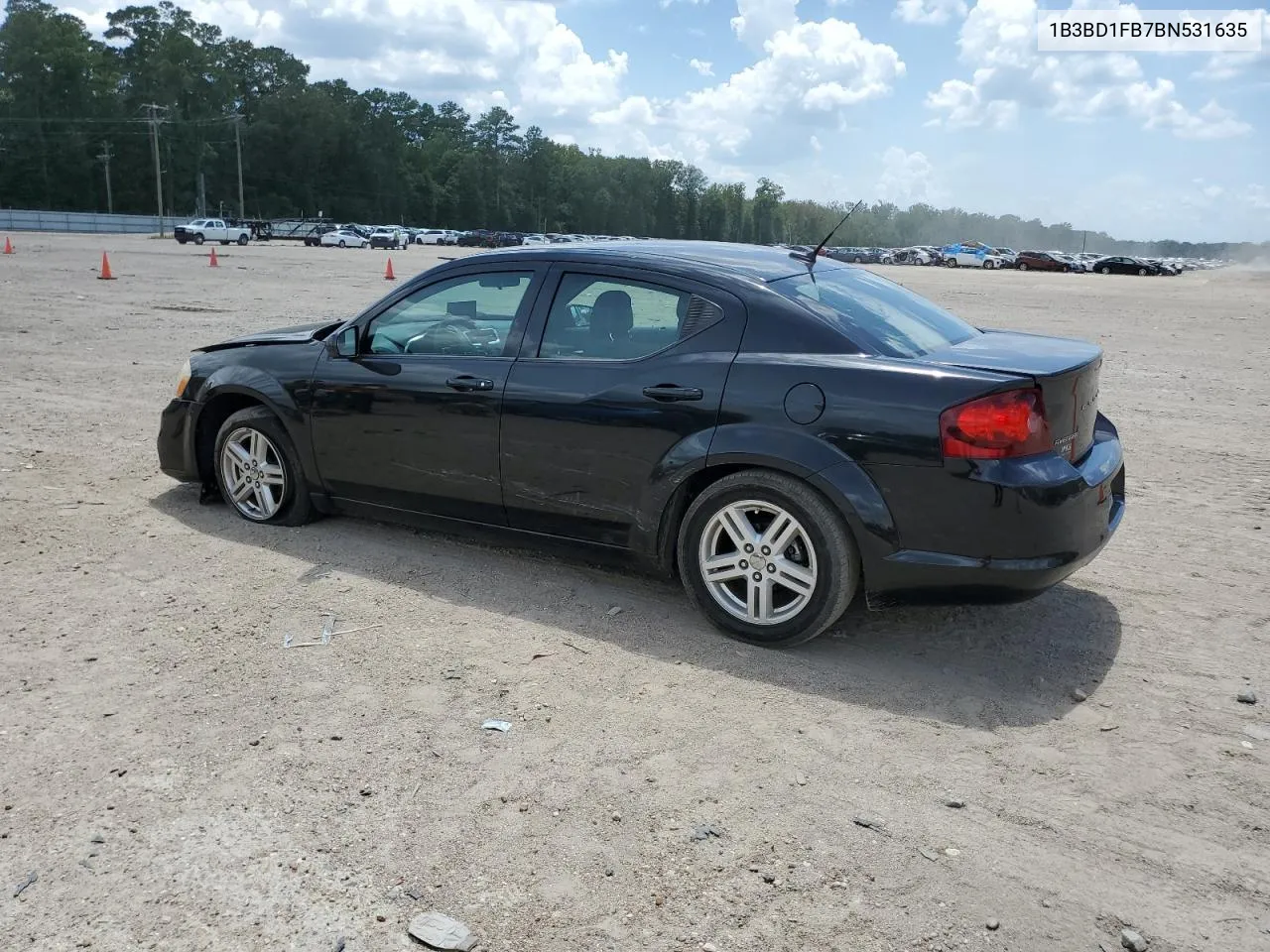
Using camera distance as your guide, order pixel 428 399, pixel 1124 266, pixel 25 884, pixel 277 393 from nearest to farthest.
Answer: pixel 25 884
pixel 428 399
pixel 277 393
pixel 1124 266

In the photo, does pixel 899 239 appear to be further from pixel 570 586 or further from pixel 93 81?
pixel 570 586

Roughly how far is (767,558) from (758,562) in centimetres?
5

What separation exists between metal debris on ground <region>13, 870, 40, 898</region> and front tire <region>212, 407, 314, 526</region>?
313 centimetres

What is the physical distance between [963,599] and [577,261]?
A: 2.35 metres

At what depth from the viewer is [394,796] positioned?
Result: 10.8 ft

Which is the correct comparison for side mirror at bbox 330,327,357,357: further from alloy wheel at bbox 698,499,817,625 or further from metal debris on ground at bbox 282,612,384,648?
A: alloy wheel at bbox 698,499,817,625

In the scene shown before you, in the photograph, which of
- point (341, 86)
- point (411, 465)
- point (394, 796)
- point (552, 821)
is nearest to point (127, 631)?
point (411, 465)

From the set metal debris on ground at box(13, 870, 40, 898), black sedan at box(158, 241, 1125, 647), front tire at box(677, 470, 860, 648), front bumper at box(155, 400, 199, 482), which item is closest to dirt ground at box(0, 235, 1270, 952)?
metal debris on ground at box(13, 870, 40, 898)

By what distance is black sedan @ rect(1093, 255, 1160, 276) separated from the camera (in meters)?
66.7

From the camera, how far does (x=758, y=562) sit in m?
4.43

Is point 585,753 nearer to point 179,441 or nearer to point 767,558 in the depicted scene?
point 767,558

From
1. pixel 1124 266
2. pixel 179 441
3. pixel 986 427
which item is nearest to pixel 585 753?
pixel 986 427

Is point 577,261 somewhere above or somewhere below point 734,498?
above

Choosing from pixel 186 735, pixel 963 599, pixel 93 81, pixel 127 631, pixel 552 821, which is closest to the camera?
pixel 552 821
